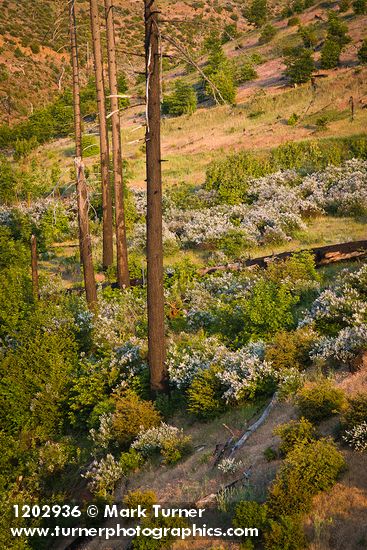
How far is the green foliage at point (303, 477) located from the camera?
6.78m

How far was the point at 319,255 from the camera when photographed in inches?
669

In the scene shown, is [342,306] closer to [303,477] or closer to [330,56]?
[303,477]

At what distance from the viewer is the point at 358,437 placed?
753 centimetres

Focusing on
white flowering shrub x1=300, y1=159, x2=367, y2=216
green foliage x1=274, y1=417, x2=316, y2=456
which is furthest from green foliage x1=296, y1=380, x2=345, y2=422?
white flowering shrub x1=300, y1=159, x2=367, y2=216

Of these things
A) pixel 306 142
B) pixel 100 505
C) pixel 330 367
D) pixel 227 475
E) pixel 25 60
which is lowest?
pixel 100 505

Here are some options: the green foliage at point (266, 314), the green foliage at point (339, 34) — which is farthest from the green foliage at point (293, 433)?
the green foliage at point (339, 34)

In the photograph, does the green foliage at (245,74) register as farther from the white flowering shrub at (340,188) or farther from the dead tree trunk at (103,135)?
the dead tree trunk at (103,135)

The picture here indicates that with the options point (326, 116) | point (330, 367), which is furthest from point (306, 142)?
point (330, 367)

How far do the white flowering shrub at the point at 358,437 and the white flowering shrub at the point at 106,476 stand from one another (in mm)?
4358

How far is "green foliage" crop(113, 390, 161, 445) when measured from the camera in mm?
11039

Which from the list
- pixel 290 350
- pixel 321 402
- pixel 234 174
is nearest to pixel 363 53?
pixel 234 174

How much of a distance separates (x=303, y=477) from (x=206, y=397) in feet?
12.8

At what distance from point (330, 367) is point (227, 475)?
2903mm

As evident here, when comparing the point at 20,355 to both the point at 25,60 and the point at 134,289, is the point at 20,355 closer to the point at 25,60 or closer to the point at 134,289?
the point at 134,289
